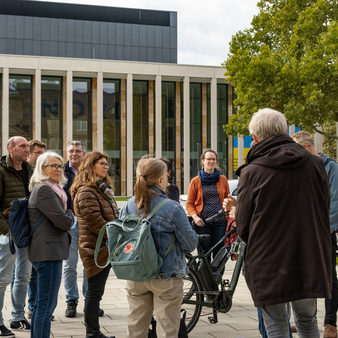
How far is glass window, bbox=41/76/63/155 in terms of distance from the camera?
140 ft

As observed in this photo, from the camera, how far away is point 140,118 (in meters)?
44.7

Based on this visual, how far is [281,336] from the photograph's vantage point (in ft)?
11.8

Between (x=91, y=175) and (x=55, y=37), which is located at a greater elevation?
(x=55, y=37)

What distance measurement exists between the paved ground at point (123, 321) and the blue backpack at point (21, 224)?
1.45m

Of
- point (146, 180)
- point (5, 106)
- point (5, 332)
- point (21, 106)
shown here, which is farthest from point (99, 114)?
point (146, 180)

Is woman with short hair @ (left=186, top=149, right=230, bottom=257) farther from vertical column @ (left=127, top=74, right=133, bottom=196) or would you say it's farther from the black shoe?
vertical column @ (left=127, top=74, right=133, bottom=196)

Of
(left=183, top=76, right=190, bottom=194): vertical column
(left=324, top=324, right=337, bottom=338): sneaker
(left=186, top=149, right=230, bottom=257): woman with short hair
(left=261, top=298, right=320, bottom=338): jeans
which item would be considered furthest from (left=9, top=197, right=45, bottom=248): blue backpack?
(left=183, top=76, right=190, bottom=194): vertical column

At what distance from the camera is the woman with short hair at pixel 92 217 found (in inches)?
206

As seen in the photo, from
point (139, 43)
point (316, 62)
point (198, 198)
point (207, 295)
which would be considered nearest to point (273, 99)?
point (316, 62)

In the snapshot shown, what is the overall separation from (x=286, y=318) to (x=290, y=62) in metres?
21.0

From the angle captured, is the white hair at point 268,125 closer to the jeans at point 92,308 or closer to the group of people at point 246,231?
the group of people at point 246,231

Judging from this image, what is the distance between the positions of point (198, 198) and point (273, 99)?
16986 mm

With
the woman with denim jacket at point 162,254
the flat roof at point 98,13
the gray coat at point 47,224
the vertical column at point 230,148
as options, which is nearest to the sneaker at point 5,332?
the gray coat at point 47,224

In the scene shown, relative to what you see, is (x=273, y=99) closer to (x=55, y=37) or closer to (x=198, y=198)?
(x=198, y=198)
